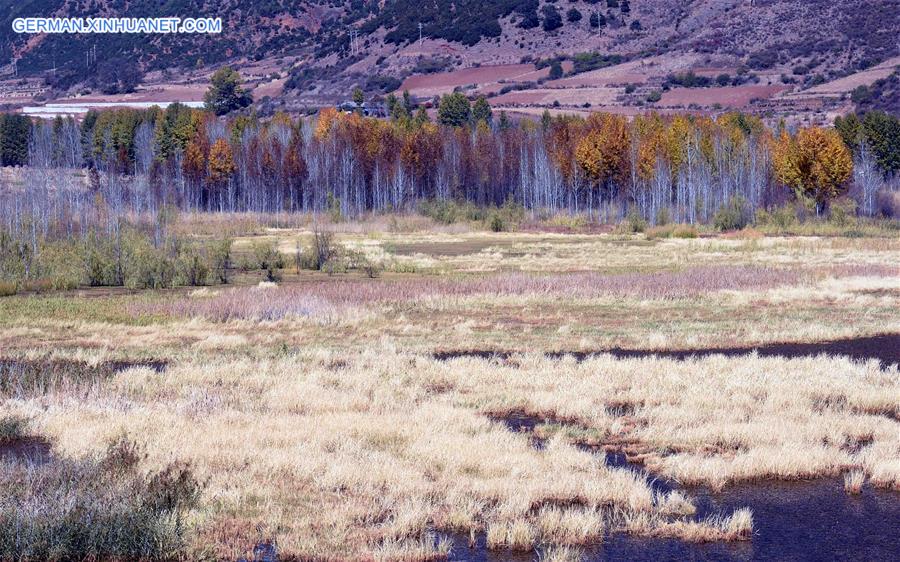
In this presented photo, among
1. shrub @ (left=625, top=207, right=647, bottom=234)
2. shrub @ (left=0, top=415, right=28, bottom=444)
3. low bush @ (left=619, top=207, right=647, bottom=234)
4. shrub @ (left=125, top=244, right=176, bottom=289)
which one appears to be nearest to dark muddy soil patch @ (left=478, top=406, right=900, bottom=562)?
shrub @ (left=0, top=415, right=28, bottom=444)

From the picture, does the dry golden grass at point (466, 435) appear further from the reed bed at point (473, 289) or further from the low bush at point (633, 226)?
the low bush at point (633, 226)

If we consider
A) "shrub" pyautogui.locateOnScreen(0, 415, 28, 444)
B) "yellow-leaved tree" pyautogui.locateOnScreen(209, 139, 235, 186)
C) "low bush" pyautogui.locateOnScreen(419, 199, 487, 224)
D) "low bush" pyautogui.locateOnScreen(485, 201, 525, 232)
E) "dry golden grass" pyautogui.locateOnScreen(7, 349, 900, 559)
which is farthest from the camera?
"yellow-leaved tree" pyautogui.locateOnScreen(209, 139, 235, 186)

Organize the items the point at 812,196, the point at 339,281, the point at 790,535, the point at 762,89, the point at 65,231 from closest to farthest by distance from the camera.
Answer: the point at 790,535 → the point at 339,281 → the point at 65,231 → the point at 812,196 → the point at 762,89

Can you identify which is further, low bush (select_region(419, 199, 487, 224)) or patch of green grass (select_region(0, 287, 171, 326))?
low bush (select_region(419, 199, 487, 224))

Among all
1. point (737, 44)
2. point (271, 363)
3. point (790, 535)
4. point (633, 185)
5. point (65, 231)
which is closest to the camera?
point (790, 535)

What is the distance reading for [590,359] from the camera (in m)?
23.3

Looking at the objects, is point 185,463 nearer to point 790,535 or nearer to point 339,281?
point 790,535

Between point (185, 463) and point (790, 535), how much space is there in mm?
8216

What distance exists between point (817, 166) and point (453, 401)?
72.0 meters

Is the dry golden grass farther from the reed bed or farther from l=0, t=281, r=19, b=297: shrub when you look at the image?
l=0, t=281, r=19, b=297: shrub

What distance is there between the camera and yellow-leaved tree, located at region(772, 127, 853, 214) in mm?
82938

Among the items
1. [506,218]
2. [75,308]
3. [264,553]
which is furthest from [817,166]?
[264,553]

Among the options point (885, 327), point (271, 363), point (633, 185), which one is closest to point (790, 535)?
point (271, 363)

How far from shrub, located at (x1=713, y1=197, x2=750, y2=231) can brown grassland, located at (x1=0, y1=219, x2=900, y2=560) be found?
136 ft
